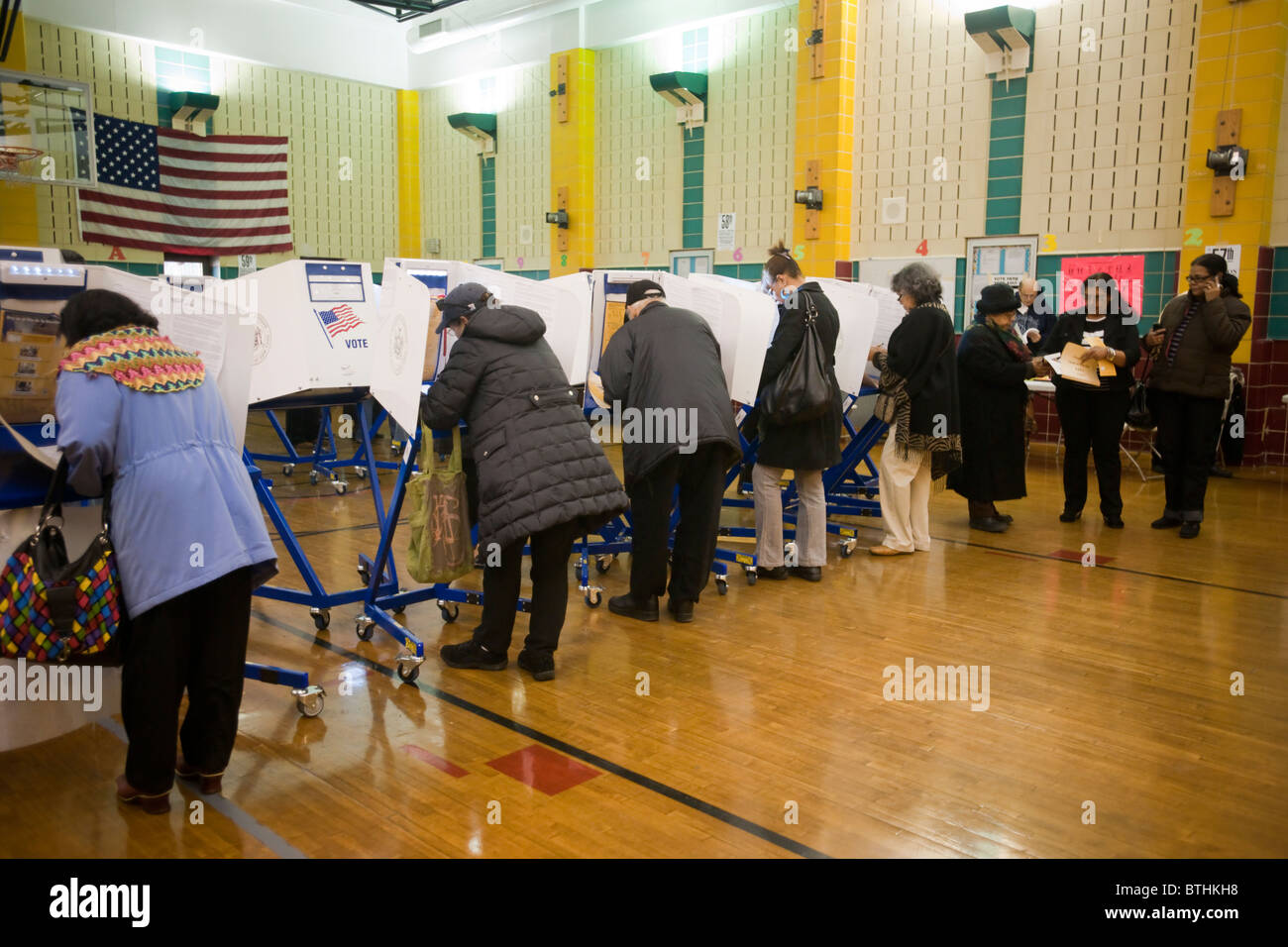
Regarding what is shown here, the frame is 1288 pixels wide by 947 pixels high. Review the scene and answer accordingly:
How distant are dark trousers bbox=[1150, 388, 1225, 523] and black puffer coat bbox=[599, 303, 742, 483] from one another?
3167 millimetres

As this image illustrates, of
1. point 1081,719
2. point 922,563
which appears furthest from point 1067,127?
point 1081,719

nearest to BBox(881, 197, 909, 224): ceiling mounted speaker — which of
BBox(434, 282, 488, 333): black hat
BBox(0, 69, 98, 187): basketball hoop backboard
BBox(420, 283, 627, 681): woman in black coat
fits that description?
BBox(420, 283, 627, 681): woman in black coat

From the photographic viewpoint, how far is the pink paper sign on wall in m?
8.72

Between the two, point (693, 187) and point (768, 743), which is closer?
point (768, 743)

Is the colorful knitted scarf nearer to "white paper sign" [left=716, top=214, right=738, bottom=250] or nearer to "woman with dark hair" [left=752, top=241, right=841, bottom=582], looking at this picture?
"woman with dark hair" [left=752, top=241, right=841, bottom=582]

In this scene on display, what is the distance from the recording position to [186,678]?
8.80 ft

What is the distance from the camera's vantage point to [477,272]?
448 cm

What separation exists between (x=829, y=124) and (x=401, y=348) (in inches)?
308

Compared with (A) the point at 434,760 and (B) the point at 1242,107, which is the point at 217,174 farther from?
(A) the point at 434,760

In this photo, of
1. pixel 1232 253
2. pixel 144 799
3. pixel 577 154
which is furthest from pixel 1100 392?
pixel 577 154

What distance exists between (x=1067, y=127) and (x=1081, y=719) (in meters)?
7.29

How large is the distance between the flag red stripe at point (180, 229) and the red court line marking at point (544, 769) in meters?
11.1

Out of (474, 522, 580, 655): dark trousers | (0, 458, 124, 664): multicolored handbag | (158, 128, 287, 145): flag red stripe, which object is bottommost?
(474, 522, 580, 655): dark trousers

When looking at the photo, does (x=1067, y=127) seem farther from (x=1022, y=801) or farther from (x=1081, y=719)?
(x=1022, y=801)
